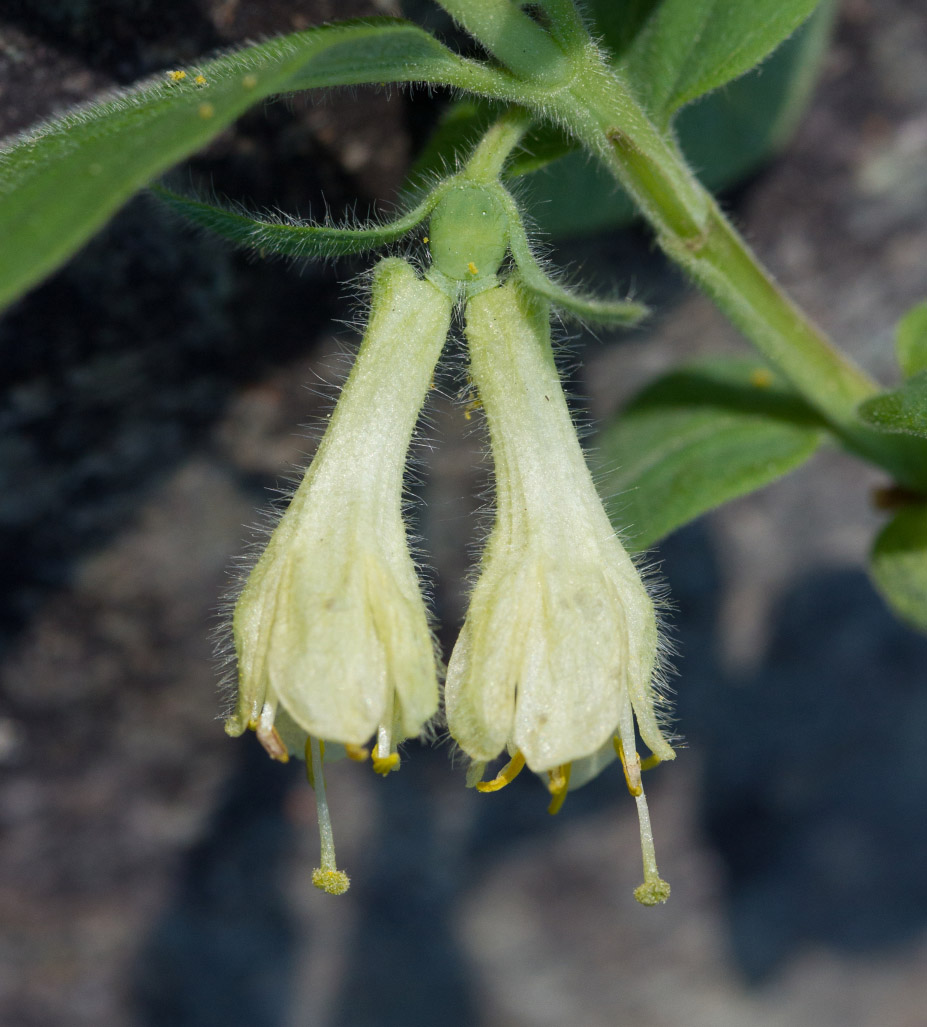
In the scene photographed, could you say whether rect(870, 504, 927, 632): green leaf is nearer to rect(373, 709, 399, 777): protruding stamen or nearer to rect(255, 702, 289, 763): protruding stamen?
rect(373, 709, 399, 777): protruding stamen

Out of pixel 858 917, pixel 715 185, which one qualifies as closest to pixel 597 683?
pixel 715 185

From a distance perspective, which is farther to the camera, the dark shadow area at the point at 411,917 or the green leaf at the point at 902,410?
the dark shadow area at the point at 411,917

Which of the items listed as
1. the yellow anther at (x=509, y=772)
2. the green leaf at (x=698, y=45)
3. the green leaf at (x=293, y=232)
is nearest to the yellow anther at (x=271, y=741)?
the yellow anther at (x=509, y=772)

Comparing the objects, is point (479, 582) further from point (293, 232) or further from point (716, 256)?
point (716, 256)

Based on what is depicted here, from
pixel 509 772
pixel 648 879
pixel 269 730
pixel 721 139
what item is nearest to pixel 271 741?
pixel 269 730

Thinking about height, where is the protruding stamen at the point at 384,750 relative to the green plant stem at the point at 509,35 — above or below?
below

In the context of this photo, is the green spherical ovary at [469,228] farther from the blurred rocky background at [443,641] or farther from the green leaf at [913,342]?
the green leaf at [913,342]

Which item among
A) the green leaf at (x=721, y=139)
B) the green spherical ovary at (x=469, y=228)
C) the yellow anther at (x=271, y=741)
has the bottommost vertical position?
the yellow anther at (x=271, y=741)
